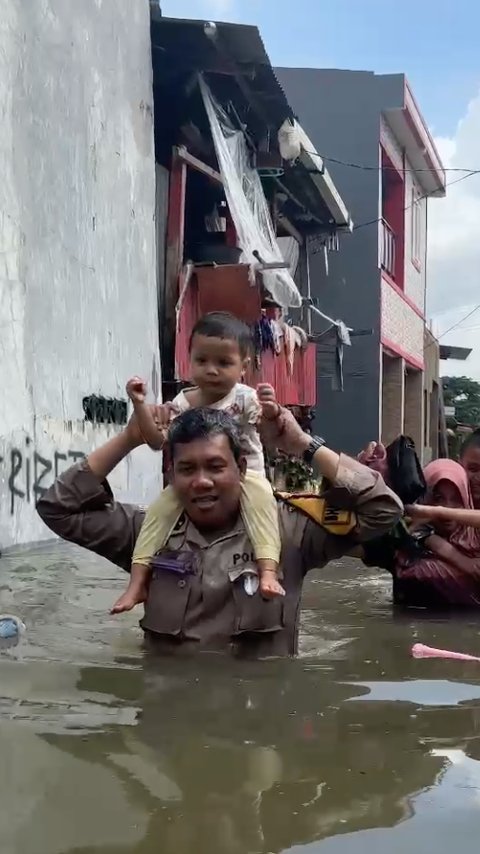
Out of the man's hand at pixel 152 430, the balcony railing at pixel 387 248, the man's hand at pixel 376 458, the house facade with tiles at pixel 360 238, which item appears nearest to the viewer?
the man's hand at pixel 152 430

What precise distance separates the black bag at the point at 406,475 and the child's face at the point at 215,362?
995 millimetres

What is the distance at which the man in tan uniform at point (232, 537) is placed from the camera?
3.28m

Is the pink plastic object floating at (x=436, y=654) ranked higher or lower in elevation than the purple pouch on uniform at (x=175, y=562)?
lower

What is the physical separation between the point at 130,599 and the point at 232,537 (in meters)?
0.40

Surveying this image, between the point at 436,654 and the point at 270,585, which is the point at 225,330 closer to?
the point at 270,585

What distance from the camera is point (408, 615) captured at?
500 cm

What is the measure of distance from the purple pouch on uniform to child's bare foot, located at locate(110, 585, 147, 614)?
8 cm

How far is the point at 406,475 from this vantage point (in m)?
4.65

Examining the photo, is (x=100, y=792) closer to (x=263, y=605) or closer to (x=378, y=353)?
(x=263, y=605)

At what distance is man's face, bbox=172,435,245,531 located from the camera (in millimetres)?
3258

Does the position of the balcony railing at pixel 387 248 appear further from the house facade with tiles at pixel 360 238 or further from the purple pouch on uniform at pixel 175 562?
the purple pouch on uniform at pixel 175 562

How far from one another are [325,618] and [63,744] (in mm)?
2660

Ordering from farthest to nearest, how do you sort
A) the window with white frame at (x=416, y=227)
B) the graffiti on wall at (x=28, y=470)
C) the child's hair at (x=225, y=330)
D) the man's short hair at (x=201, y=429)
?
the window with white frame at (x=416, y=227)
the graffiti on wall at (x=28, y=470)
the child's hair at (x=225, y=330)
the man's short hair at (x=201, y=429)

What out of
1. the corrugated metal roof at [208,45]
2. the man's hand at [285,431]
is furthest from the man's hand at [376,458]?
the corrugated metal roof at [208,45]
